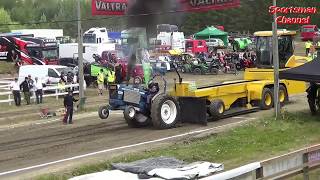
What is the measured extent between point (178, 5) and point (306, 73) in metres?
5.05

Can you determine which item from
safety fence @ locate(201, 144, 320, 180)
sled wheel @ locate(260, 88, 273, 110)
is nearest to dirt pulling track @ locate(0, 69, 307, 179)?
sled wheel @ locate(260, 88, 273, 110)

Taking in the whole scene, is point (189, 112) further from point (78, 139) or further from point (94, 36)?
point (94, 36)

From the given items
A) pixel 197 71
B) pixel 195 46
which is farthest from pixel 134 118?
pixel 195 46

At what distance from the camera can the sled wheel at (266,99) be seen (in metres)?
20.6

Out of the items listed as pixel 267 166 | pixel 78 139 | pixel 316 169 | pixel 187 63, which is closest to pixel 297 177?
pixel 316 169

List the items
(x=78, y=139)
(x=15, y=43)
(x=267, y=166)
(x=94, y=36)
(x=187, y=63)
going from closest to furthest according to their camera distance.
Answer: (x=267, y=166), (x=78, y=139), (x=187, y=63), (x=15, y=43), (x=94, y=36)

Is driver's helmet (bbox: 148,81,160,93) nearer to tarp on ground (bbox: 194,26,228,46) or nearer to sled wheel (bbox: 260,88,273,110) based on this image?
sled wheel (bbox: 260,88,273,110)

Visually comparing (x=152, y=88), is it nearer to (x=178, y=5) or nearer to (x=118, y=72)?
(x=178, y=5)

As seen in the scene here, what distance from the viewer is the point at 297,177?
946cm

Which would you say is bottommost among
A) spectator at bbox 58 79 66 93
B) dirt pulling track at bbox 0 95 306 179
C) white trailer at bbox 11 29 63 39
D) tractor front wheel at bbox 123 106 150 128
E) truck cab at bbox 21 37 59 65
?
dirt pulling track at bbox 0 95 306 179

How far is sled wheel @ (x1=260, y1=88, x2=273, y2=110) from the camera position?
2058cm

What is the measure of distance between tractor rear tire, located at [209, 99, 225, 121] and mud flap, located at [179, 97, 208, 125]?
0.50m

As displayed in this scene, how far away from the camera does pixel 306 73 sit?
1750 cm

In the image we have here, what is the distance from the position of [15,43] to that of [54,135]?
31.6m
